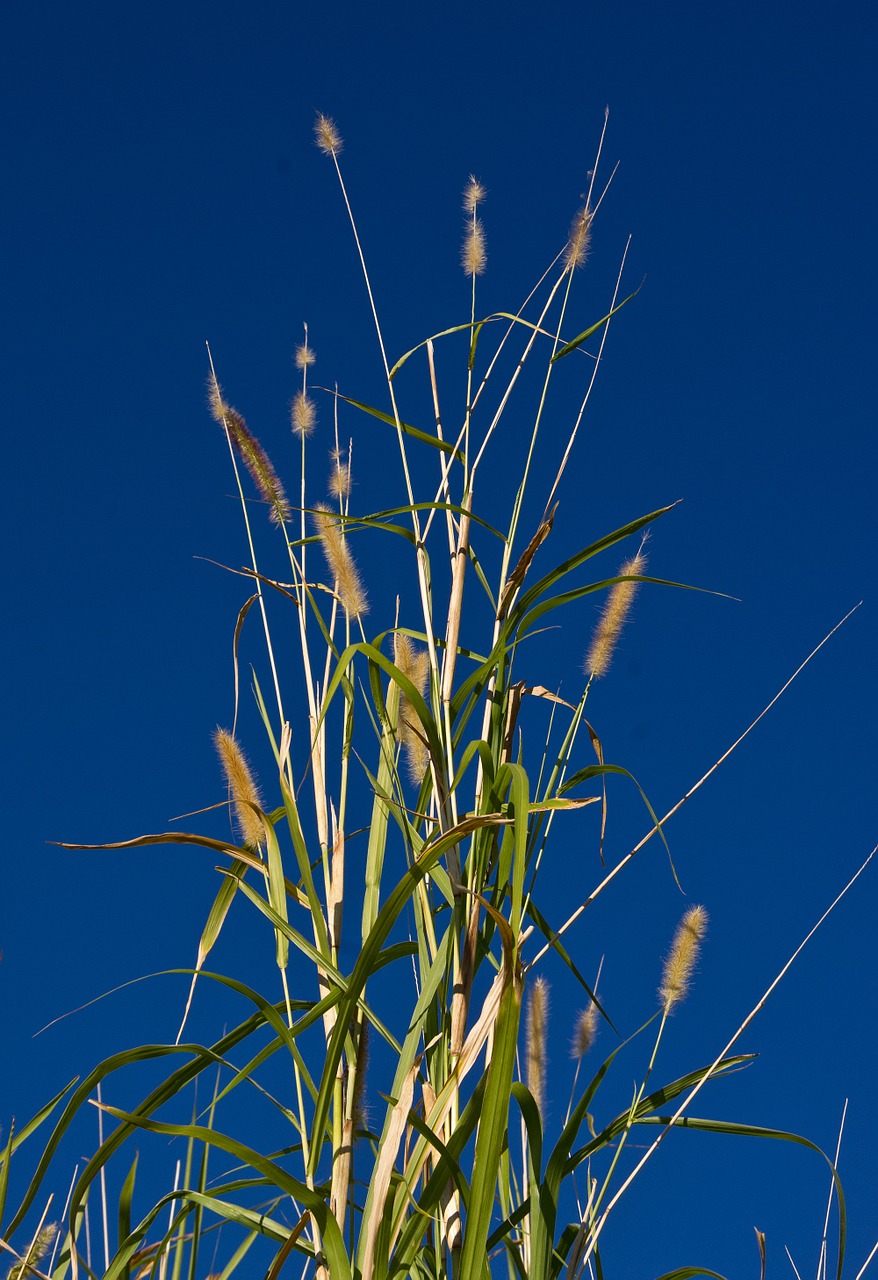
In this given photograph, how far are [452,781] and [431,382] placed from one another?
0.51 metres

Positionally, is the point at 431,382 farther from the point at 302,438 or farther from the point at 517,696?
the point at 517,696

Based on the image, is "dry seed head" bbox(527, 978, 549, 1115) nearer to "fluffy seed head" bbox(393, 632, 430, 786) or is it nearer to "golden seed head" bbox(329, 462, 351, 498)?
"fluffy seed head" bbox(393, 632, 430, 786)

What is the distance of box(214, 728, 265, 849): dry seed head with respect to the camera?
1.11 meters

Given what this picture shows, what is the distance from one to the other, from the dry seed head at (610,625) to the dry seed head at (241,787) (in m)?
0.41

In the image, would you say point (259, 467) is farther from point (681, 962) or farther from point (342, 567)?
point (681, 962)

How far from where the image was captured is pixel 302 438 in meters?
1.39

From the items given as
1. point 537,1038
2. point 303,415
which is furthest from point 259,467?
point 537,1038

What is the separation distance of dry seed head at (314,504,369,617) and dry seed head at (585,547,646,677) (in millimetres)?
266

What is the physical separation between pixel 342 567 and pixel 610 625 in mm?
316

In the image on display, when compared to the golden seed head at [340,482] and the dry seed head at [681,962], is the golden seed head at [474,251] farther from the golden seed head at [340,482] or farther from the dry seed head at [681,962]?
the dry seed head at [681,962]

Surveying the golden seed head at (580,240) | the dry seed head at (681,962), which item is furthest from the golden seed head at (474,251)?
the dry seed head at (681,962)

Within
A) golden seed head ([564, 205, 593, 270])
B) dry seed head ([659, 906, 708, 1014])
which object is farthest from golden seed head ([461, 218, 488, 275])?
dry seed head ([659, 906, 708, 1014])

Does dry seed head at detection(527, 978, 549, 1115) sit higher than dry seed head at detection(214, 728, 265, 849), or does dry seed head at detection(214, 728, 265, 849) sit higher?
dry seed head at detection(214, 728, 265, 849)

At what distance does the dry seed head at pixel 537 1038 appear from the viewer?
4.05 ft
